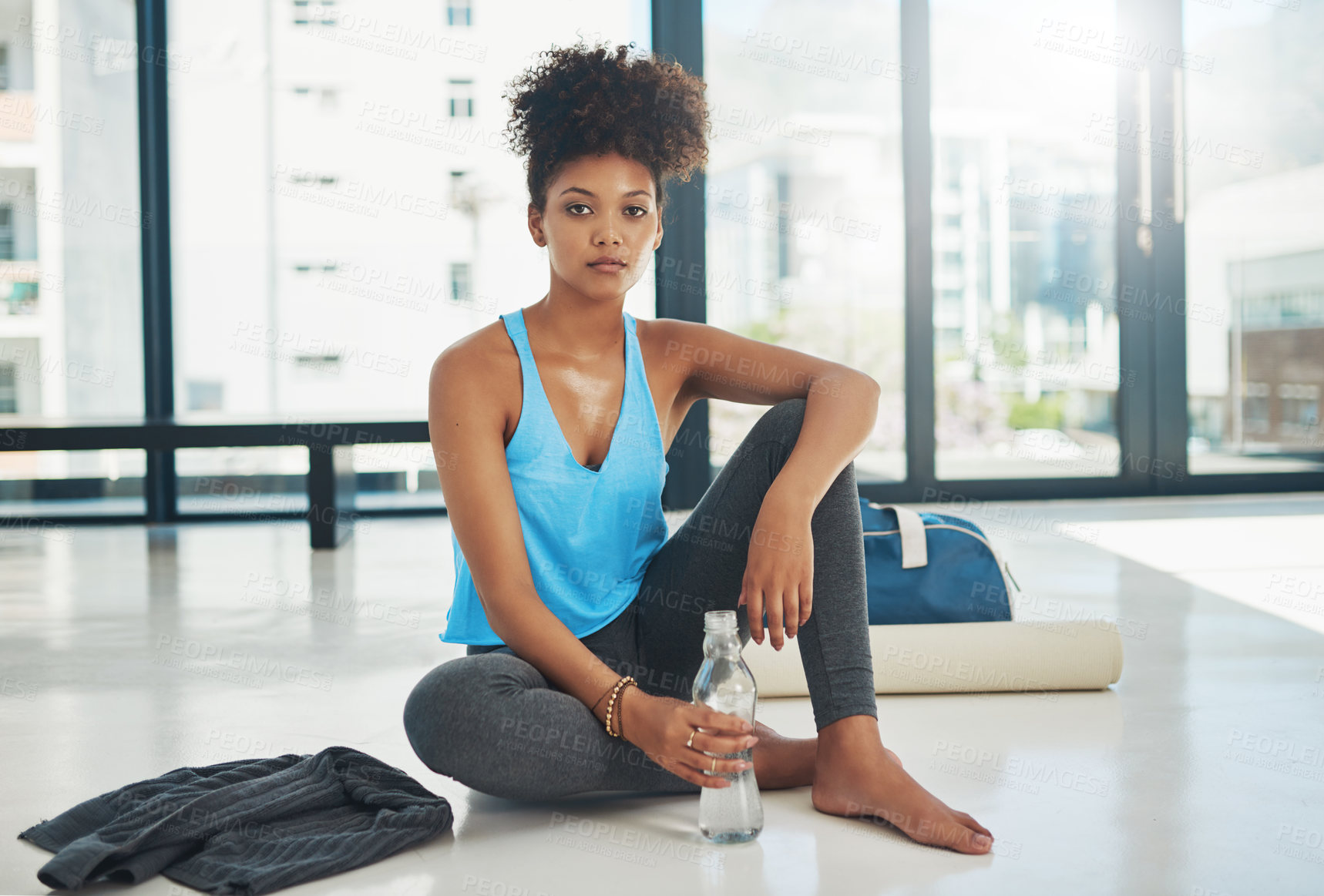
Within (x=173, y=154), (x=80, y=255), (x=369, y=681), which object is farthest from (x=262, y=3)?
(x=369, y=681)

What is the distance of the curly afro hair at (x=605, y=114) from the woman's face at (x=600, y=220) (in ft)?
0.08

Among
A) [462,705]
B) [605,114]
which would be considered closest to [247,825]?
[462,705]

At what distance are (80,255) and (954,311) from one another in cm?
325

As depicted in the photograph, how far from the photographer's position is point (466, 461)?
4.09 ft

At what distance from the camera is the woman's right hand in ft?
3.59

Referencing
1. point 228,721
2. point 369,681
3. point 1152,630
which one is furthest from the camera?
point 1152,630

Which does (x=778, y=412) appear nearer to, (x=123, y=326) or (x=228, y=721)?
(x=228, y=721)

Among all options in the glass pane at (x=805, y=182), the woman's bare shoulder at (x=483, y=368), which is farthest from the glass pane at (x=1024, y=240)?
the woman's bare shoulder at (x=483, y=368)

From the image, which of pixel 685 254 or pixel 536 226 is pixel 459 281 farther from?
pixel 536 226

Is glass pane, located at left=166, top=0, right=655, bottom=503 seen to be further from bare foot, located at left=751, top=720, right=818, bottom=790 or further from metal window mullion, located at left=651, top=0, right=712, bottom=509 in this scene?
bare foot, located at left=751, top=720, right=818, bottom=790

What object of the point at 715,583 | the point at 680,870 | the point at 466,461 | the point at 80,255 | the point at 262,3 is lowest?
the point at 680,870

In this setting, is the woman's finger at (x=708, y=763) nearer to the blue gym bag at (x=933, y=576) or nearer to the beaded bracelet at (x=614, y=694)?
the beaded bracelet at (x=614, y=694)

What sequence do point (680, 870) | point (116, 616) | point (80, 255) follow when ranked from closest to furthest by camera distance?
1. point (680, 870)
2. point (116, 616)
3. point (80, 255)

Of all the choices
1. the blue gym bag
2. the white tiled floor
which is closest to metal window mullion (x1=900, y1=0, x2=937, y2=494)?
the white tiled floor
